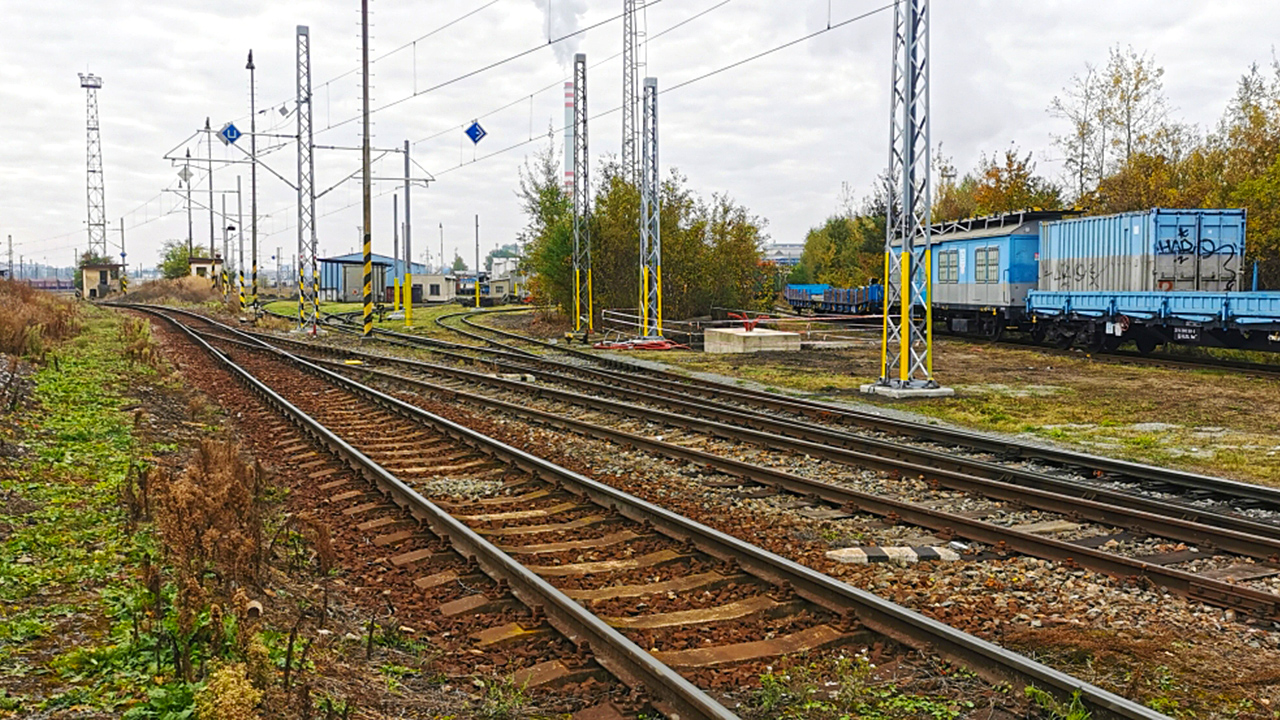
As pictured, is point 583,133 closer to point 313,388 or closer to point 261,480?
point 313,388

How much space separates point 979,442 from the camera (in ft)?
41.3

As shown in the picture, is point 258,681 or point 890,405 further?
point 890,405

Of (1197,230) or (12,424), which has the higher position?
(1197,230)

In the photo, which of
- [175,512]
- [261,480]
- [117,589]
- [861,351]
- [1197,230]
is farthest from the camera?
[861,351]

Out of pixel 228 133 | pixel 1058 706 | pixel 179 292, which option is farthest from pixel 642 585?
pixel 179 292

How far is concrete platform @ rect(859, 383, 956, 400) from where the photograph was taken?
17.8m

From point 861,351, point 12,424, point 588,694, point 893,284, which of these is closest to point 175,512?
point 588,694

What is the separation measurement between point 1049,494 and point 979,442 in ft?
10.5

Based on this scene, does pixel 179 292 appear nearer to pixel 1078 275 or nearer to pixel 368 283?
pixel 368 283

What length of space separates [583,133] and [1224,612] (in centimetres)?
A: 2717

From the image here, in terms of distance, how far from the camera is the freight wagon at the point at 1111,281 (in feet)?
73.6

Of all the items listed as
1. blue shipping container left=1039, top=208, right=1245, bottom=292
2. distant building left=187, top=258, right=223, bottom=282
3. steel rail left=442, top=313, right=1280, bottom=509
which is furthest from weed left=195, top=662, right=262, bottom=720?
distant building left=187, top=258, right=223, bottom=282

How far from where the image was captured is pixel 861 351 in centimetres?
2939

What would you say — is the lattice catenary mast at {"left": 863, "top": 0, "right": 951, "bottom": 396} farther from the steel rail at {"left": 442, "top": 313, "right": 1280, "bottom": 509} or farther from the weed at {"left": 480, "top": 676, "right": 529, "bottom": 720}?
the weed at {"left": 480, "top": 676, "right": 529, "bottom": 720}
